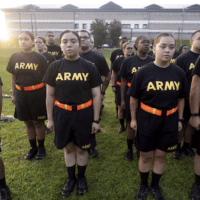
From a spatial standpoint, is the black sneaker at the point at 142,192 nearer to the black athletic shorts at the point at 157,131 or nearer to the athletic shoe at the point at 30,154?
the black athletic shorts at the point at 157,131

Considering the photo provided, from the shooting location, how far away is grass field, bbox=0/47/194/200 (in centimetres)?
287

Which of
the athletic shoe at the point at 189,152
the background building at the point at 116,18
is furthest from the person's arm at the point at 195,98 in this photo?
the background building at the point at 116,18

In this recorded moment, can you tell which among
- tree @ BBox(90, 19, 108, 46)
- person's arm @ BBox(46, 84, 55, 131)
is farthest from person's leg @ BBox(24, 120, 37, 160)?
tree @ BBox(90, 19, 108, 46)

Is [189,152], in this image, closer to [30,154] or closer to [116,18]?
[30,154]

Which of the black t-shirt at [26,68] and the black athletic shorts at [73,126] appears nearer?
the black athletic shorts at [73,126]

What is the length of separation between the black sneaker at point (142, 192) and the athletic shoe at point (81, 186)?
90cm

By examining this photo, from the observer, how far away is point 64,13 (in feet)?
172

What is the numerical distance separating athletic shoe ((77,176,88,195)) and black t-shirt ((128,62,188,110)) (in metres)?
1.82

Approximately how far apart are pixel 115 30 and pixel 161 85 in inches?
2002

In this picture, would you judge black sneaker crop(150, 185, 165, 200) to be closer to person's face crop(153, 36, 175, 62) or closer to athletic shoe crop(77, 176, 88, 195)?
A: athletic shoe crop(77, 176, 88, 195)

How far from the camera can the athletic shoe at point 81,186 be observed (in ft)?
9.35

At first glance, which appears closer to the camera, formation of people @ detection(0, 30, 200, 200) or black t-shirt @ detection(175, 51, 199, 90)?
formation of people @ detection(0, 30, 200, 200)

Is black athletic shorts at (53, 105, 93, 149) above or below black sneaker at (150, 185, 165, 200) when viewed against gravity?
above

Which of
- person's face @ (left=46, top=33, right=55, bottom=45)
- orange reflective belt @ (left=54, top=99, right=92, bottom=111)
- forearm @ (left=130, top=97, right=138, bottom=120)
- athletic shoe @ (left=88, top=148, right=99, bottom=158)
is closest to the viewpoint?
orange reflective belt @ (left=54, top=99, right=92, bottom=111)
